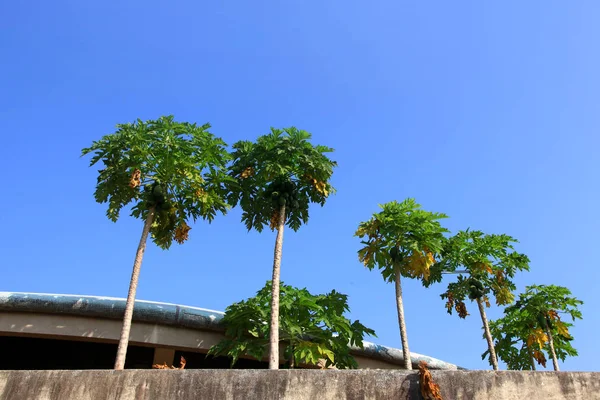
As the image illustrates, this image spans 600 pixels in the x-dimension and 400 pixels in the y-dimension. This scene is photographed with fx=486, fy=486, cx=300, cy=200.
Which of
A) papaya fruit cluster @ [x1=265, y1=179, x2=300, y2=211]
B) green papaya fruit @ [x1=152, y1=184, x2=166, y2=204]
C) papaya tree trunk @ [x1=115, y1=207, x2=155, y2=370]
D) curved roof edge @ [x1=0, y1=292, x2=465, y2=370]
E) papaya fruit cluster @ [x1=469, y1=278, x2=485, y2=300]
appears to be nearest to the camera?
papaya tree trunk @ [x1=115, y1=207, x2=155, y2=370]

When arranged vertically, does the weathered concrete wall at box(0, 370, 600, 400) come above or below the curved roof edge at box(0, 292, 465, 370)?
below

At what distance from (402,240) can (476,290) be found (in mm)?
7349

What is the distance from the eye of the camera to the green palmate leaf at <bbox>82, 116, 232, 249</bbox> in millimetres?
18922

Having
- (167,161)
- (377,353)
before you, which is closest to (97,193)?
(167,161)

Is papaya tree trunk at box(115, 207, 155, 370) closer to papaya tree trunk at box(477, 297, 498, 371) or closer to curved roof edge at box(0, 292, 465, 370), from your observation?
curved roof edge at box(0, 292, 465, 370)

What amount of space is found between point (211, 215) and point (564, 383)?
1574 cm

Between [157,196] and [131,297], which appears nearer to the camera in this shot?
[131,297]

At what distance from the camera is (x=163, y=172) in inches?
754

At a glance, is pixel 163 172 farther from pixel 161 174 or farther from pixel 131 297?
pixel 131 297

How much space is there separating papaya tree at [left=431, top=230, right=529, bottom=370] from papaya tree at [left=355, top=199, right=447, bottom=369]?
16.0 feet

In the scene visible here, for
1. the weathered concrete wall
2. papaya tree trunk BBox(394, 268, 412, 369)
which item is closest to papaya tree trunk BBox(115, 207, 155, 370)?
the weathered concrete wall

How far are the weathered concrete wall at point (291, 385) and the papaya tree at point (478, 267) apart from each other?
67.1ft

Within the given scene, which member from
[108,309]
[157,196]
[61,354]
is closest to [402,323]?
[157,196]

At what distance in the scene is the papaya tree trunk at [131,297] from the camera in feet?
52.0
